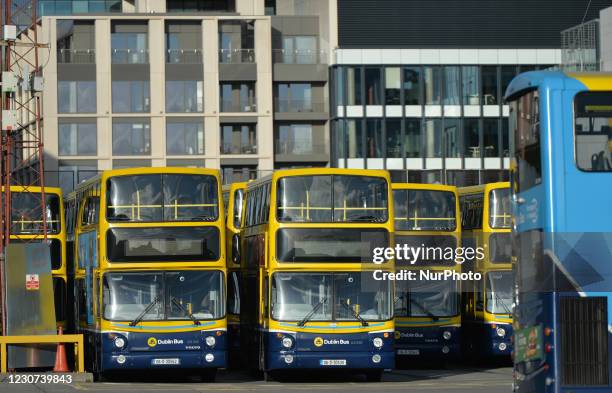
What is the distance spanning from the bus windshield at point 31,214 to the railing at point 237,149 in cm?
4173

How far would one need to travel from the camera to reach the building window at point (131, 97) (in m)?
81.4

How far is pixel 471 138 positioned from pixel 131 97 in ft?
64.1

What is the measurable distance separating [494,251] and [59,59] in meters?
48.2

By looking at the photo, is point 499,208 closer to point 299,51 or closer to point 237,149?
point 237,149

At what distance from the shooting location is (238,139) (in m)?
82.6

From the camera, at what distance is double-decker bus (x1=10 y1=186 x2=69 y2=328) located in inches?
1496

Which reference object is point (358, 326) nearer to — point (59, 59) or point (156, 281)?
point (156, 281)

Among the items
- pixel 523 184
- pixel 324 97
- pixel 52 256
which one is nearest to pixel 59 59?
pixel 324 97

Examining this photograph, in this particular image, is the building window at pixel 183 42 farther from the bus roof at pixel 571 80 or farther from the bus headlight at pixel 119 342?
the bus roof at pixel 571 80

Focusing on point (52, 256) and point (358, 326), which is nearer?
point (358, 326)

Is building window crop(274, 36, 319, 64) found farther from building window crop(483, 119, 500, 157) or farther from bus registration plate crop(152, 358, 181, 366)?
bus registration plate crop(152, 358, 181, 366)

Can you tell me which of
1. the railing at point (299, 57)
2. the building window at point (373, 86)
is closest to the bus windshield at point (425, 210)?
the building window at point (373, 86)

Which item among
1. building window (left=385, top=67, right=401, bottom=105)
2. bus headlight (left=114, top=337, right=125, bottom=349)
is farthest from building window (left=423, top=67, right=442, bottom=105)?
bus headlight (left=114, top=337, right=125, bottom=349)

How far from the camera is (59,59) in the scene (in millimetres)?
80750
